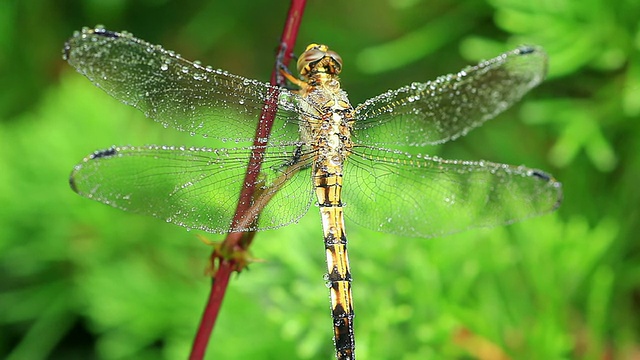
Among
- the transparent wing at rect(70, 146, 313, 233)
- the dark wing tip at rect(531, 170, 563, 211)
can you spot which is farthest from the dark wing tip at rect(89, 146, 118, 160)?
the dark wing tip at rect(531, 170, 563, 211)

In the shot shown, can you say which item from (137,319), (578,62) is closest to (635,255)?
(578,62)

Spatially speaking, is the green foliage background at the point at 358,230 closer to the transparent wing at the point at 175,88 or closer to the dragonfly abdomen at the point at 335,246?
the dragonfly abdomen at the point at 335,246

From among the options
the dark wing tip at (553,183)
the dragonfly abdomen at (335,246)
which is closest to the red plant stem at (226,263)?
the dragonfly abdomen at (335,246)

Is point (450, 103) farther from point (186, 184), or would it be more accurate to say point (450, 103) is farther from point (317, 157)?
point (186, 184)

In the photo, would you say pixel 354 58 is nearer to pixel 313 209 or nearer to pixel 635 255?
pixel 313 209

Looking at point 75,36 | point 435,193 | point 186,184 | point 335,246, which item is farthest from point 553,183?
point 75,36

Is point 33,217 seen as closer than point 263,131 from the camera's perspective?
No
